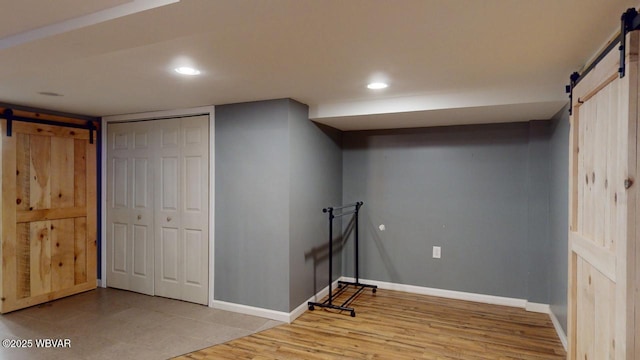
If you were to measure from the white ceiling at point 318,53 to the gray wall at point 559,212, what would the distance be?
234 millimetres

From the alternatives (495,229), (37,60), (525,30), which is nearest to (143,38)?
(37,60)

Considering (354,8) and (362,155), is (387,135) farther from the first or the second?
(354,8)

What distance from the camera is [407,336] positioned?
303cm

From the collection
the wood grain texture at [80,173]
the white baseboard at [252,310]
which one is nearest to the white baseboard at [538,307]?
the white baseboard at [252,310]

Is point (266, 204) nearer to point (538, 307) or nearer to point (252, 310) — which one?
point (252, 310)

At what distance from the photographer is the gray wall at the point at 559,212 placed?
2.78m

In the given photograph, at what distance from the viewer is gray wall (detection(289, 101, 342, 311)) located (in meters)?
3.37

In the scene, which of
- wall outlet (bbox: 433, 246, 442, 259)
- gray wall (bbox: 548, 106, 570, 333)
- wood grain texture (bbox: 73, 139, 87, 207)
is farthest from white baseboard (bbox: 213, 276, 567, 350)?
wood grain texture (bbox: 73, 139, 87, 207)

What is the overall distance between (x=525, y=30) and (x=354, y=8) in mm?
887

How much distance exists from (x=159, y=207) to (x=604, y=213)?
12.8 ft

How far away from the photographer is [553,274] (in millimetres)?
3238

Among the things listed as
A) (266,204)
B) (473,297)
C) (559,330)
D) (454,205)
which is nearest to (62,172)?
(266,204)

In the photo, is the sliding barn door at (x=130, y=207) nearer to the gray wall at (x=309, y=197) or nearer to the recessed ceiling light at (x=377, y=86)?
the gray wall at (x=309, y=197)

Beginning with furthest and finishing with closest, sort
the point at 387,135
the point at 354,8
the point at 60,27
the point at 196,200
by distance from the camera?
the point at 387,135
the point at 196,200
the point at 60,27
the point at 354,8
